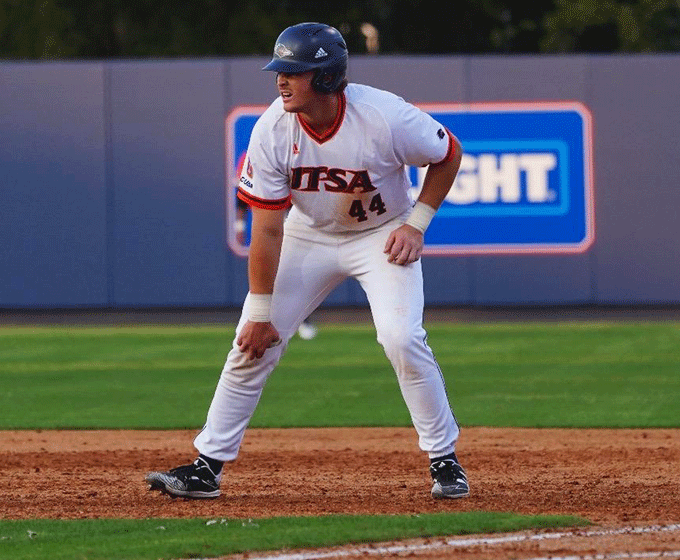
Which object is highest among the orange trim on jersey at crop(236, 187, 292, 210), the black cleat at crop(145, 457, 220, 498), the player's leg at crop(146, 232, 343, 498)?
the orange trim on jersey at crop(236, 187, 292, 210)

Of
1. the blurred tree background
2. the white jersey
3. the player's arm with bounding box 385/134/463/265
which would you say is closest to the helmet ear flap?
the white jersey

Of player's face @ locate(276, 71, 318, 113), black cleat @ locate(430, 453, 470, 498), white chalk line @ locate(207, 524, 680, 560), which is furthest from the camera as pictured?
black cleat @ locate(430, 453, 470, 498)

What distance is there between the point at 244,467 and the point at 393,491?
127 cm

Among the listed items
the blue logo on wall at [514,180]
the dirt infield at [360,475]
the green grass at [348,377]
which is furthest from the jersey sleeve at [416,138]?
the blue logo on wall at [514,180]

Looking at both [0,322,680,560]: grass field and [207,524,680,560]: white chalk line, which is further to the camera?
[0,322,680,560]: grass field

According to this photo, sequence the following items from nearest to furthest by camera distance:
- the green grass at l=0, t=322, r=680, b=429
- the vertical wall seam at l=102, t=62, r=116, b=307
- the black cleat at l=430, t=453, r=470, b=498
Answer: the black cleat at l=430, t=453, r=470, b=498 < the green grass at l=0, t=322, r=680, b=429 < the vertical wall seam at l=102, t=62, r=116, b=307

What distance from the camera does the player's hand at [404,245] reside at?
246 inches

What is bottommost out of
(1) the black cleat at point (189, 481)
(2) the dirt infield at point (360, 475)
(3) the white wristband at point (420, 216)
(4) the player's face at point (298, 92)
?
(2) the dirt infield at point (360, 475)

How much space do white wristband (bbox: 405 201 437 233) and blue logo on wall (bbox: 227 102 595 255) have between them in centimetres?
1307

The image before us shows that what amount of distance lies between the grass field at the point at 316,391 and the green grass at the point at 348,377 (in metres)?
0.02

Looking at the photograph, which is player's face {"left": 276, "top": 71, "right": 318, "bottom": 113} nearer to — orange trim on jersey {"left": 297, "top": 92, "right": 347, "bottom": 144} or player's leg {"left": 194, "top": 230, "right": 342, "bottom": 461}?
orange trim on jersey {"left": 297, "top": 92, "right": 347, "bottom": 144}

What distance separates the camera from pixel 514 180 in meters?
19.5

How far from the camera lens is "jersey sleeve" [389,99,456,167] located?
6145mm

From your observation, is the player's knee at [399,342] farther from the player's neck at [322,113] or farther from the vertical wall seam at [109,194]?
the vertical wall seam at [109,194]
